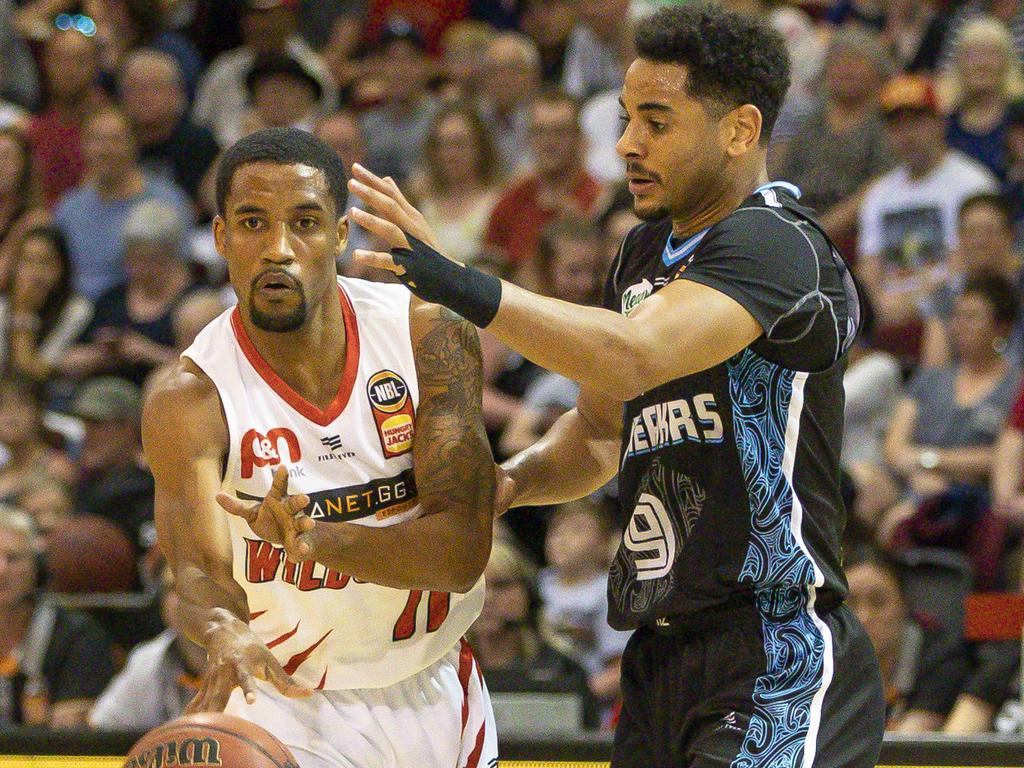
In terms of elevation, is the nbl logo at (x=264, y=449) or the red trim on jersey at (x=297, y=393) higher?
the red trim on jersey at (x=297, y=393)

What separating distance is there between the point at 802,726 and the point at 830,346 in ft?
2.41

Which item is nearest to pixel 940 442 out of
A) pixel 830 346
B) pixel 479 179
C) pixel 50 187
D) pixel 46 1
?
pixel 479 179

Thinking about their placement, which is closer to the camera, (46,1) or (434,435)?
(434,435)

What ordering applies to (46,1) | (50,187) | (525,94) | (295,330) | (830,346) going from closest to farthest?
(830,346), (295,330), (525,94), (50,187), (46,1)

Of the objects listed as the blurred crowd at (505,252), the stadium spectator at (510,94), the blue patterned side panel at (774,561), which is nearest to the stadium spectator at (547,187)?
the blurred crowd at (505,252)

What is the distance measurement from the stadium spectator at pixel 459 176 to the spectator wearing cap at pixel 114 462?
5.84ft

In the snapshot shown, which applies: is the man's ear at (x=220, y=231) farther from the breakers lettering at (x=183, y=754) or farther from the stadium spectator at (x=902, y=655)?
the stadium spectator at (x=902, y=655)

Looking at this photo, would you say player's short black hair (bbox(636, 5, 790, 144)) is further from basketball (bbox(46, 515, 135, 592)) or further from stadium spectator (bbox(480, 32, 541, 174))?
stadium spectator (bbox(480, 32, 541, 174))

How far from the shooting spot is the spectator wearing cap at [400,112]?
28.7 feet

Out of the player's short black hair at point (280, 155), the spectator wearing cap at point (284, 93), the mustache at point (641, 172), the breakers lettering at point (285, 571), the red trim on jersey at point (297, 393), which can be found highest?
the spectator wearing cap at point (284, 93)

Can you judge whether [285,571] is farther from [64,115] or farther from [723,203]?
[64,115]

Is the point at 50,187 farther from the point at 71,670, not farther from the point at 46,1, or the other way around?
the point at 71,670

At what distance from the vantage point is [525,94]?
28.4ft

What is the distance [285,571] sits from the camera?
3330mm
